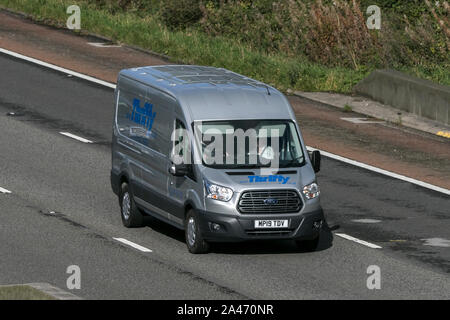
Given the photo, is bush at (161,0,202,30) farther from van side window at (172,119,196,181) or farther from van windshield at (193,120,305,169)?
van windshield at (193,120,305,169)

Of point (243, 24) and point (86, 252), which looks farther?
point (243, 24)

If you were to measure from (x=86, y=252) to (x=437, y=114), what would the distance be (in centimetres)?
1236

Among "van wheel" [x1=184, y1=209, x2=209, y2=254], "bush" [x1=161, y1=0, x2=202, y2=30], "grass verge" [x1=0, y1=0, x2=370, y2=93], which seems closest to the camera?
"van wheel" [x1=184, y1=209, x2=209, y2=254]

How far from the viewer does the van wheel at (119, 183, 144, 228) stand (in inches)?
811

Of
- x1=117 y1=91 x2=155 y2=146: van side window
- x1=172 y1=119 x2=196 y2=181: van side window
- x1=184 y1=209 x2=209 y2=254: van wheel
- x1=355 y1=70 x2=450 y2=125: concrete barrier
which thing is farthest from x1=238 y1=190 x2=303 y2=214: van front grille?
x1=355 y1=70 x2=450 y2=125: concrete barrier

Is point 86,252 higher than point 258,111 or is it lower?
lower

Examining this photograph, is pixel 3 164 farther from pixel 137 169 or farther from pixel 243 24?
pixel 243 24

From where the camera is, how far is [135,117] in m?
20.8

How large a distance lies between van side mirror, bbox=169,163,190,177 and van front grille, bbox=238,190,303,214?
102 cm

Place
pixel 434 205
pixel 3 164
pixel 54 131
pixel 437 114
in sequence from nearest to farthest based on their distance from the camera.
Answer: pixel 434 205
pixel 3 164
pixel 54 131
pixel 437 114

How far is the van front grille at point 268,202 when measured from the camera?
60.9ft

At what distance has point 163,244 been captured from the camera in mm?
19734
